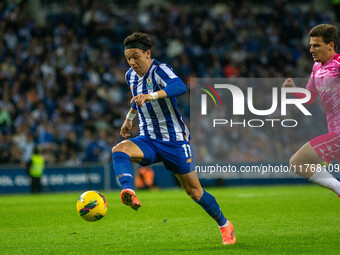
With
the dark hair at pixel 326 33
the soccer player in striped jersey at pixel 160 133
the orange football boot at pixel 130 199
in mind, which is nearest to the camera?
the orange football boot at pixel 130 199

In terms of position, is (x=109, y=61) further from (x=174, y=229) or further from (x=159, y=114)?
(x=159, y=114)

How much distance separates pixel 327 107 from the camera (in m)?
7.68

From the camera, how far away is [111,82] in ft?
72.2

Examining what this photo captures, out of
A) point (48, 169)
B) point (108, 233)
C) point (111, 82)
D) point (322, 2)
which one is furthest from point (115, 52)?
point (108, 233)

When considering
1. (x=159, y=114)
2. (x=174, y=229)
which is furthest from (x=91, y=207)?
(x=174, y=229)

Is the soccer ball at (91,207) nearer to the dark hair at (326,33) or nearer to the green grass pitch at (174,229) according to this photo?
the green grass pitch at (174,229)

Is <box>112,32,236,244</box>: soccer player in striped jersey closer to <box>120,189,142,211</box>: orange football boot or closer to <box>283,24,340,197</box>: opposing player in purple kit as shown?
<box>120,189,142,211</box>: orange football boot

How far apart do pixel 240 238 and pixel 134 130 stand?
44.2ft

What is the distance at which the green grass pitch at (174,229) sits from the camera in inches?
258

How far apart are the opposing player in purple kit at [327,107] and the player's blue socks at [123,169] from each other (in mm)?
2261

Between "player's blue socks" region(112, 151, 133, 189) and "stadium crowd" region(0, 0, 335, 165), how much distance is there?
12.9 m

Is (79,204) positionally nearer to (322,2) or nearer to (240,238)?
(240,238)

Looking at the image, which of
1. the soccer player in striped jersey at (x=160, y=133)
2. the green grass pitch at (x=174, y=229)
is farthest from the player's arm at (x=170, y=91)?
the green grass pitch at (x=174, y=229)

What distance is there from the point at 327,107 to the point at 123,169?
9.40 feet
